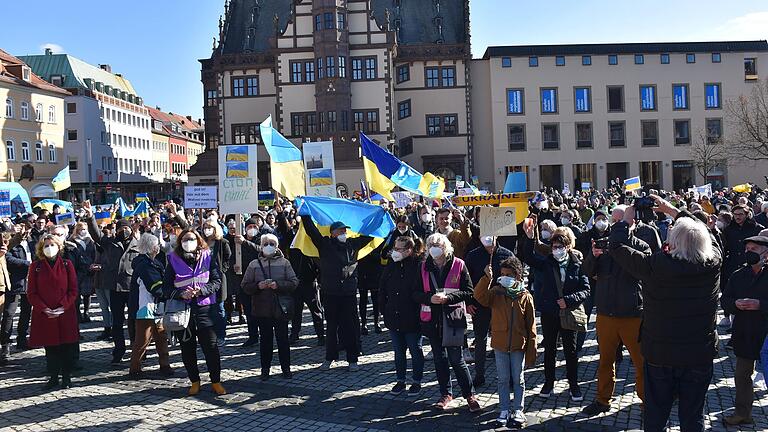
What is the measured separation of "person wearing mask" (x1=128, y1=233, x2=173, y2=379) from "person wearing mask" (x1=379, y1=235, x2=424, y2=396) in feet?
9.55

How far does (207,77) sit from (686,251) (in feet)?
198

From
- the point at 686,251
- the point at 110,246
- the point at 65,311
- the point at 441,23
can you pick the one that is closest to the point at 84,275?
the point at 110,246

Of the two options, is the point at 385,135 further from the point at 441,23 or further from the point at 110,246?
the point at 110,246

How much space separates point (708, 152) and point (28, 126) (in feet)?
179

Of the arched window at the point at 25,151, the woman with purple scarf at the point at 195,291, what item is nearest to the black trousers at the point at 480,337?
the woman with purple scarf at the point at 195,291

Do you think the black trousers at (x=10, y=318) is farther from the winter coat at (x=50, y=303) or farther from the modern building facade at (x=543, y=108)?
the modern building facade at (x=543, y=108)

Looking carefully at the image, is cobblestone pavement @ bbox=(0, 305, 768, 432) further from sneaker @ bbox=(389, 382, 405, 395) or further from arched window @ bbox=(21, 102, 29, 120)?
arched window @ bbox=(21, 102, 29, 120)

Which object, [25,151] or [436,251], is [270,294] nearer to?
[436,251]

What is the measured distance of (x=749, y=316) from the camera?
22.6 ft

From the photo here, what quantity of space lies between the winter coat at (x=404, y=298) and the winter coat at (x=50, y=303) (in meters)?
4.20

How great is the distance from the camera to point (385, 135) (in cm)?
5216

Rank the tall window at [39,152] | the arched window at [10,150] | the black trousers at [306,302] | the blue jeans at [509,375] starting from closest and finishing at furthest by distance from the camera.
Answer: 1. the blue jeans at [509,375]
2. the black trousers at [306,302]
3. the arched window at [10,150]
4. the tall window at [39,152]

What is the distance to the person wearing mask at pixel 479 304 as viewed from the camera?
8.49 m

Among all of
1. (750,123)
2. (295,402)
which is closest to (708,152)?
(750,123)
